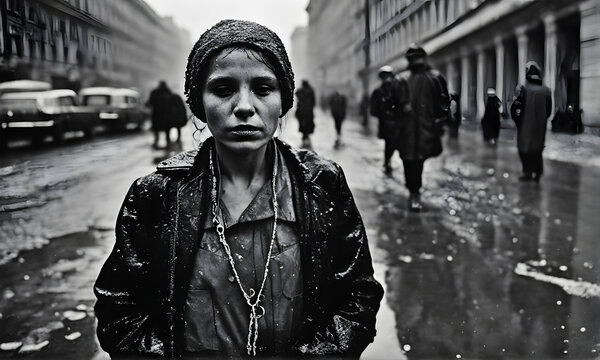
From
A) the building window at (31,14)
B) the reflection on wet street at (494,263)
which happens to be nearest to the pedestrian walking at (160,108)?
the building window at (31,14)

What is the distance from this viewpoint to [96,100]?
244cm

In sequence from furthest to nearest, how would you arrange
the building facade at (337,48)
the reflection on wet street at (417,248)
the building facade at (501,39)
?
the building facade at (501,39) → the building facade at (337,48) → the reflection on wet street at (417,248)

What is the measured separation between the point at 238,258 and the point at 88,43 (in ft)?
4.10

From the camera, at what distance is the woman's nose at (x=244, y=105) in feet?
4.09

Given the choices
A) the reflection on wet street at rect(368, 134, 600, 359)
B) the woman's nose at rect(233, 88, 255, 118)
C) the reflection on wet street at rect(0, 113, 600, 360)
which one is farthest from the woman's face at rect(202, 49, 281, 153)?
the reflection on wet street at rect(368, 134, 600, 359)

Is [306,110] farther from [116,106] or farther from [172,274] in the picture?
[172,274]

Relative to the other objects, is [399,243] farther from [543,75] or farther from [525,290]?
[543,75]

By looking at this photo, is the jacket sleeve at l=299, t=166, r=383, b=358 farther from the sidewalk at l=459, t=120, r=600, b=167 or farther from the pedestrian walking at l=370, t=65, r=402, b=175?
the pedestrian walking at l=370, t=65, r=402, b=175

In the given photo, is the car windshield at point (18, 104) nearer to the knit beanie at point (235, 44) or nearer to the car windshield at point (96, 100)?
the car windshield at point (96, 100)

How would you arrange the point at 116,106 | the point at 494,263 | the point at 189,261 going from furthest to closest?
the point at 494,263
the point at 116,106
the point at 189,261

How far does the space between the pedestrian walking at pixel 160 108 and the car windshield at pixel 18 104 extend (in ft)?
1.32

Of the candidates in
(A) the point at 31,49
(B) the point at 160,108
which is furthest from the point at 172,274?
(A) the point at 31,49

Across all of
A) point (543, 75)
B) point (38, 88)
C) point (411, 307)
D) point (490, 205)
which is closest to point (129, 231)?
point (38, 88)

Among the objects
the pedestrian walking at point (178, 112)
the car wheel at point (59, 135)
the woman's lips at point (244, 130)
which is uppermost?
the pedestrian walking at point (178, 112)
